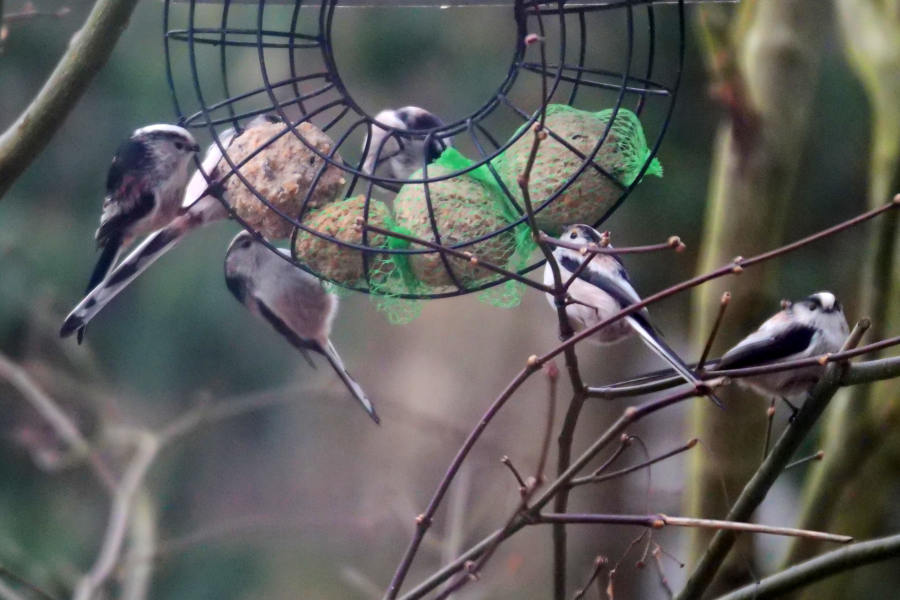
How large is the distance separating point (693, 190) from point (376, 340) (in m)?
1.69

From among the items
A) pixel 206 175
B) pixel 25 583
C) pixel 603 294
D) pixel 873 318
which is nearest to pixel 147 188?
pixel 206 175

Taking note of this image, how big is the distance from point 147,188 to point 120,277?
0.17m

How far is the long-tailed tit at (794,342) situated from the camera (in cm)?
162

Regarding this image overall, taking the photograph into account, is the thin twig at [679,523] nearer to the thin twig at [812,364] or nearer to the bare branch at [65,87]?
the thin twig at [812,364]

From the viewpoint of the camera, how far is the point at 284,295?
65.3 inches

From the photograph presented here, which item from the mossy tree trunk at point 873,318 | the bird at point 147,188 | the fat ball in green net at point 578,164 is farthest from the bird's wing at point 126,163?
the mossy tree trunk at point 873,318

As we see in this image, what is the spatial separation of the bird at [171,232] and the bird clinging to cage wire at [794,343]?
2.85ft

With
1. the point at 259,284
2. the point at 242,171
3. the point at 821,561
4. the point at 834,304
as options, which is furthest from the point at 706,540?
the point at 242,171

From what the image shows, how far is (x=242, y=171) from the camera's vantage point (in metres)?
1.47

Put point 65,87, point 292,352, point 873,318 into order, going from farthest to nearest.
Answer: point 292,352
point 873,318
point 65,87

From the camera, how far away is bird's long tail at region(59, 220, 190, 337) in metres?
1.48

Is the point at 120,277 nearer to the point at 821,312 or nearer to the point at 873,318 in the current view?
the point at 821,312

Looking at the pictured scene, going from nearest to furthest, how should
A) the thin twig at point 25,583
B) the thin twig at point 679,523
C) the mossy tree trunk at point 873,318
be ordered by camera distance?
the thin twig at point 679,523
the thin twig at point 25,583
the mossy tree trunk at point 873,318

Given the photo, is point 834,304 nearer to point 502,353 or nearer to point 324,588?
point 502,353
